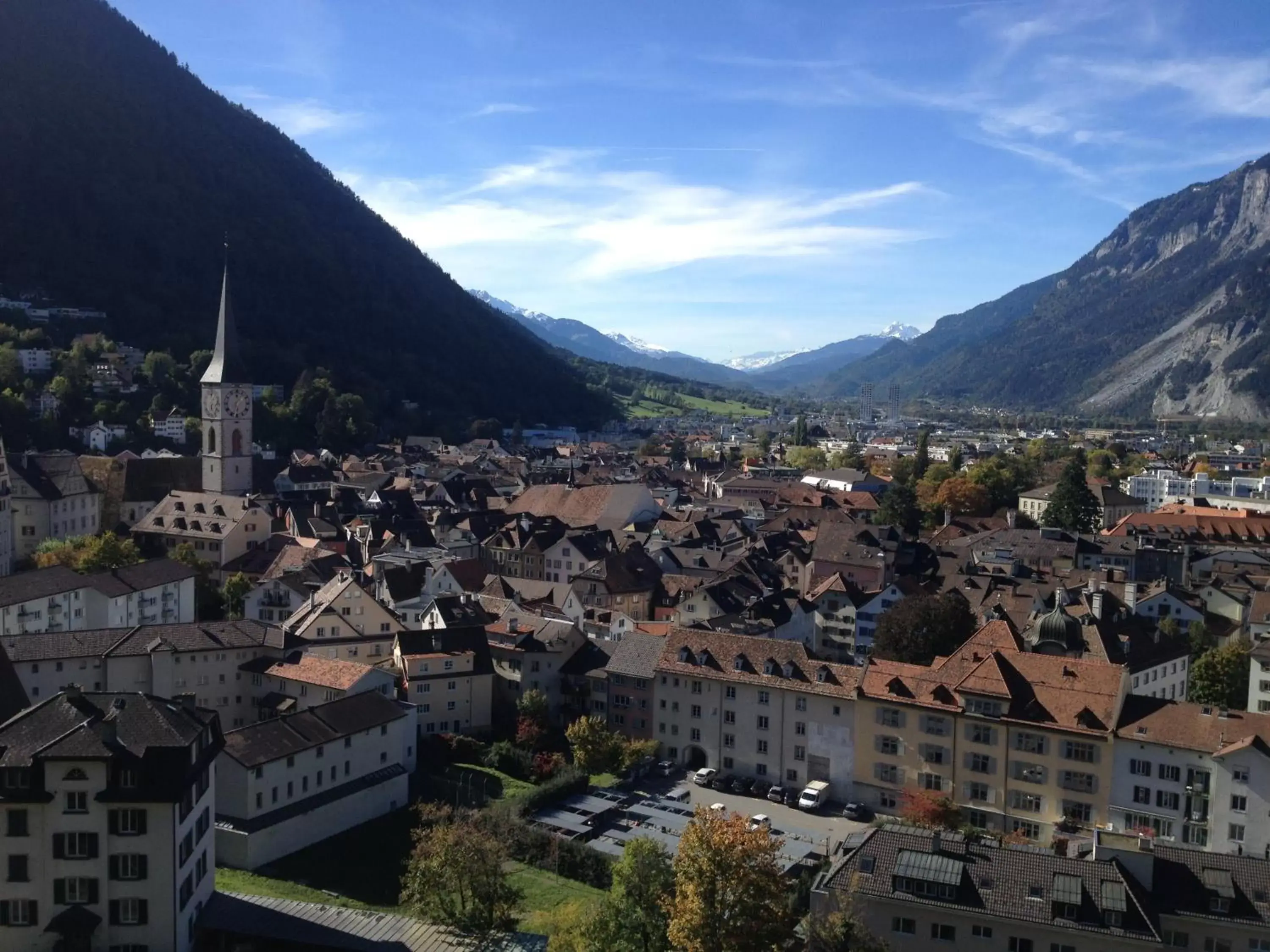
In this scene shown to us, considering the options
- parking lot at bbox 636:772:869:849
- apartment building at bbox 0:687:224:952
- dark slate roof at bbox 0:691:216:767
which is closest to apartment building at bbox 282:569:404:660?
parking lot at bbox 636:772:869:849

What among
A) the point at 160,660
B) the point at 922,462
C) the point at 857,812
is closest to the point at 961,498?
the point at 922,462

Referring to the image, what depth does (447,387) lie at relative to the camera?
550 ft

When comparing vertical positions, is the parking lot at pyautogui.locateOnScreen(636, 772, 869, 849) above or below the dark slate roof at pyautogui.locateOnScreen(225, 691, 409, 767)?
below

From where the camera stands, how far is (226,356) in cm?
8344

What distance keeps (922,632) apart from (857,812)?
475 inches

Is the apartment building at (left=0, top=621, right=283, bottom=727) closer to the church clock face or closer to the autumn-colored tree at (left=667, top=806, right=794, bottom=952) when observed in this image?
the autumn-colored tree at (left=667, top=806, right=794, bottom=952)

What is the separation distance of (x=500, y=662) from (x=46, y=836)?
25.2 metres

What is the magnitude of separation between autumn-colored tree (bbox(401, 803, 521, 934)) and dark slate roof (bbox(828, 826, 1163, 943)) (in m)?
8.10

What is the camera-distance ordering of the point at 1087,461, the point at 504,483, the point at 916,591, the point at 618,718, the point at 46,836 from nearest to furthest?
1. the point at 46,836
2. the point at 618,718
3. the point at 916,591
4. the point at 504,483
5. the point at 1087,461

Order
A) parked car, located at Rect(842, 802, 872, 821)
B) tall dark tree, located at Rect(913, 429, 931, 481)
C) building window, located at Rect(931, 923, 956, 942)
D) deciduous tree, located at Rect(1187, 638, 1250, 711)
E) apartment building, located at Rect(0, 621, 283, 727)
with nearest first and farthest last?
1. building window, located at Rect(931, 923, 956, 942)
2. parked car, located at Rect(842, 802, 872, 821)
3. apartment building, located at Rect(0, 621, 283, 727)
4. deciduous tree, located at Rect(1187, 638, 1250, 711)
5. tall dark tree, located at Rect(913, 429, 931, 481)

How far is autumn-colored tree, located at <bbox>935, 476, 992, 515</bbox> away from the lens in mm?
101562

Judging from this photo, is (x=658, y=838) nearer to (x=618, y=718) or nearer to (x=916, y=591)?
(x=618, y=718)

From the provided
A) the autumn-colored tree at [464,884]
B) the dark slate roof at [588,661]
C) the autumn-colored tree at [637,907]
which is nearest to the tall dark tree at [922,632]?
the dark slate roof at [588,661]

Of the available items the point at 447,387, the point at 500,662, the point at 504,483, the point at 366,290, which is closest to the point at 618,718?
the point at 500,662
